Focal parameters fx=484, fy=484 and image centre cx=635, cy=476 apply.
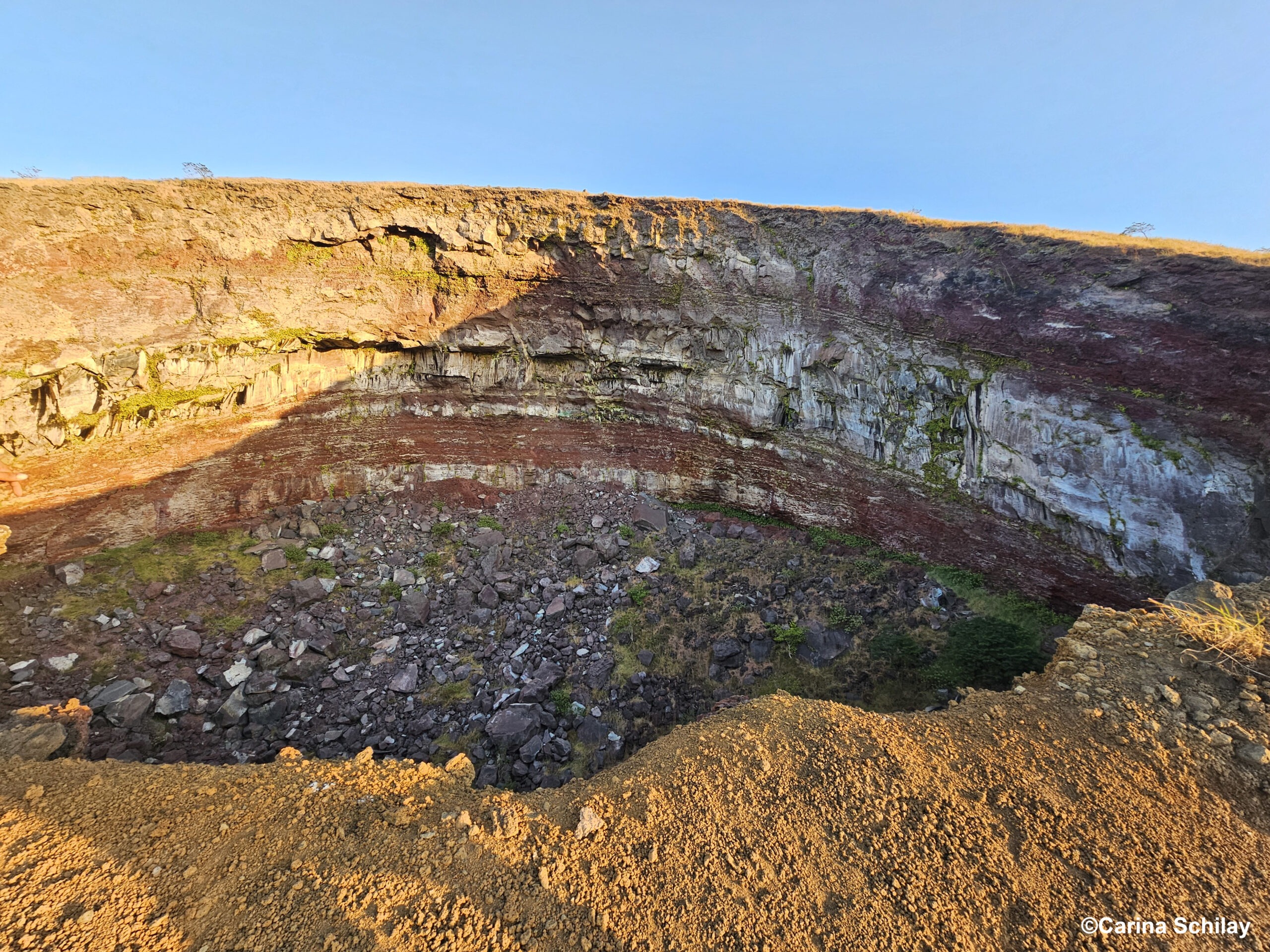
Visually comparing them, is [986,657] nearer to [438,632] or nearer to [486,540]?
[438,632]

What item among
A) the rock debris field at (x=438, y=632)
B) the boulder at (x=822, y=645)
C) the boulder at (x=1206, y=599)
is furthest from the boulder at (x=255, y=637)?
the boulder at (x=1206, y=599)

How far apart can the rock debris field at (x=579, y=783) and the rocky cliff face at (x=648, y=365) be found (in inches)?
77.0

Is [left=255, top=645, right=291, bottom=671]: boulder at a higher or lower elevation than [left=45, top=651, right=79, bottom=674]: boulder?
lower

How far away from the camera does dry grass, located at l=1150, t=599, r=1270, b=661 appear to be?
15.9 feet

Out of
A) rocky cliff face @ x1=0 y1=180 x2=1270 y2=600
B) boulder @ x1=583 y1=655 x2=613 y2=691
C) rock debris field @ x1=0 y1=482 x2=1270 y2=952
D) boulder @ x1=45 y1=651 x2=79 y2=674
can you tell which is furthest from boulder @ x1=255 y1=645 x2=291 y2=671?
boulder @ x1=583 y1=655 x2=613 y2=691

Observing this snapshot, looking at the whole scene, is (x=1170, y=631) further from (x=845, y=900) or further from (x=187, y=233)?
(x=187, y=233)

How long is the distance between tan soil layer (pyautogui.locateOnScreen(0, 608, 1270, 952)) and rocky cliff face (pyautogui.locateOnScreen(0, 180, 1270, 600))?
4.67 metres

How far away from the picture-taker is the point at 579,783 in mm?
4754

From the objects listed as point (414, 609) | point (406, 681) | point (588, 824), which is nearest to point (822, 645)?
point (588, 824)

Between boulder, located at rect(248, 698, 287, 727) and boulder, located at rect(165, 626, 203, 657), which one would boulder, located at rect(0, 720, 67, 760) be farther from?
boulder, located at rect(165, 626, 203, 657)

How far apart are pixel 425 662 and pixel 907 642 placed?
7.92m

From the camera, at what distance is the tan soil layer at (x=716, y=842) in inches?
124

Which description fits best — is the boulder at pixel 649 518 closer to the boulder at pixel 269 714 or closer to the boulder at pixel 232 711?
the boulder at pixel 269 714

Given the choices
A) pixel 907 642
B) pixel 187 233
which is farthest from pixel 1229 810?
pixel 187 233
